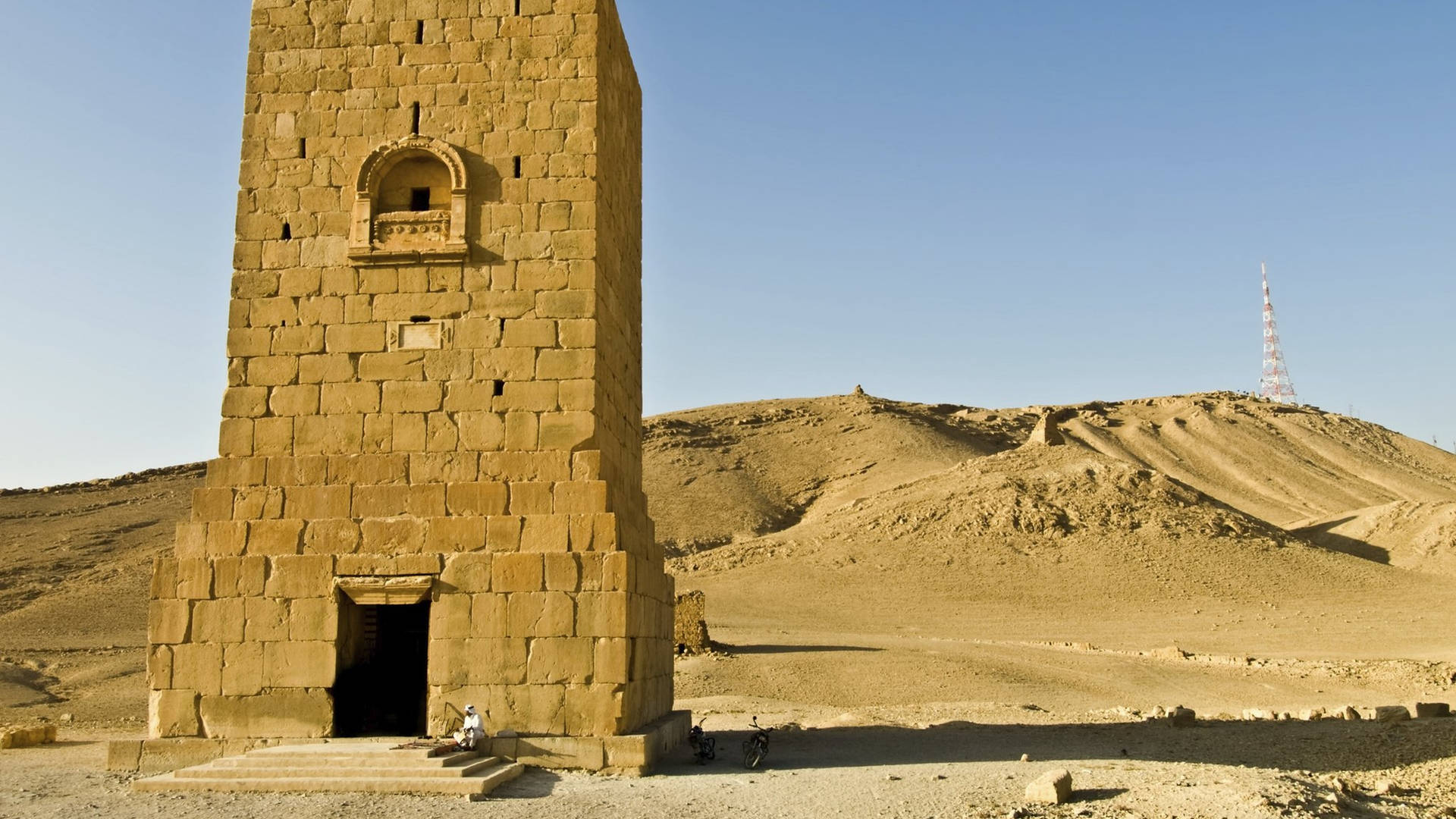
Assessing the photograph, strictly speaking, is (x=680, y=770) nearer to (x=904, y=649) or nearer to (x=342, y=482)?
(x=342, y=482)

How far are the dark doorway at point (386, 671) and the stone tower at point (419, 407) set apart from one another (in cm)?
4

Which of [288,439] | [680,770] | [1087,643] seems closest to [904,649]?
[1087,643]

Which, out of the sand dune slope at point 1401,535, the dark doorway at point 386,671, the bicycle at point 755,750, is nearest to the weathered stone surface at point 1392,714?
the bicycle at point 755,750

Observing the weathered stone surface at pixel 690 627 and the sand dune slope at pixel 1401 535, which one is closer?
the weathered stone surface at pixel 690 627

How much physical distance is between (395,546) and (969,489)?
34.7 metres

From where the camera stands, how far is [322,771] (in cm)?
1023

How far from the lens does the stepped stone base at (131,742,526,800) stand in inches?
387

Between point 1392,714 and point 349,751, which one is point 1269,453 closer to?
point 1392,714

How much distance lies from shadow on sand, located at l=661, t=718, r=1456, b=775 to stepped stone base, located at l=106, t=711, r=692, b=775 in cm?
58

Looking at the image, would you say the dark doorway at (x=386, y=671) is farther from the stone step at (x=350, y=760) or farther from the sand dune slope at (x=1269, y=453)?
the sand dune slope at (x=1269, y=453)

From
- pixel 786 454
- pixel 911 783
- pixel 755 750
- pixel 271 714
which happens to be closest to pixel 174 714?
pixel 271 714

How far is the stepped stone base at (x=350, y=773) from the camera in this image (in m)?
9.82

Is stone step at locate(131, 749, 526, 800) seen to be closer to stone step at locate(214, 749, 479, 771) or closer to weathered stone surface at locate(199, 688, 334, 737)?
stone step at locate(214, 749, 479, 771)

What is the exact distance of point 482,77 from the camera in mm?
12594
